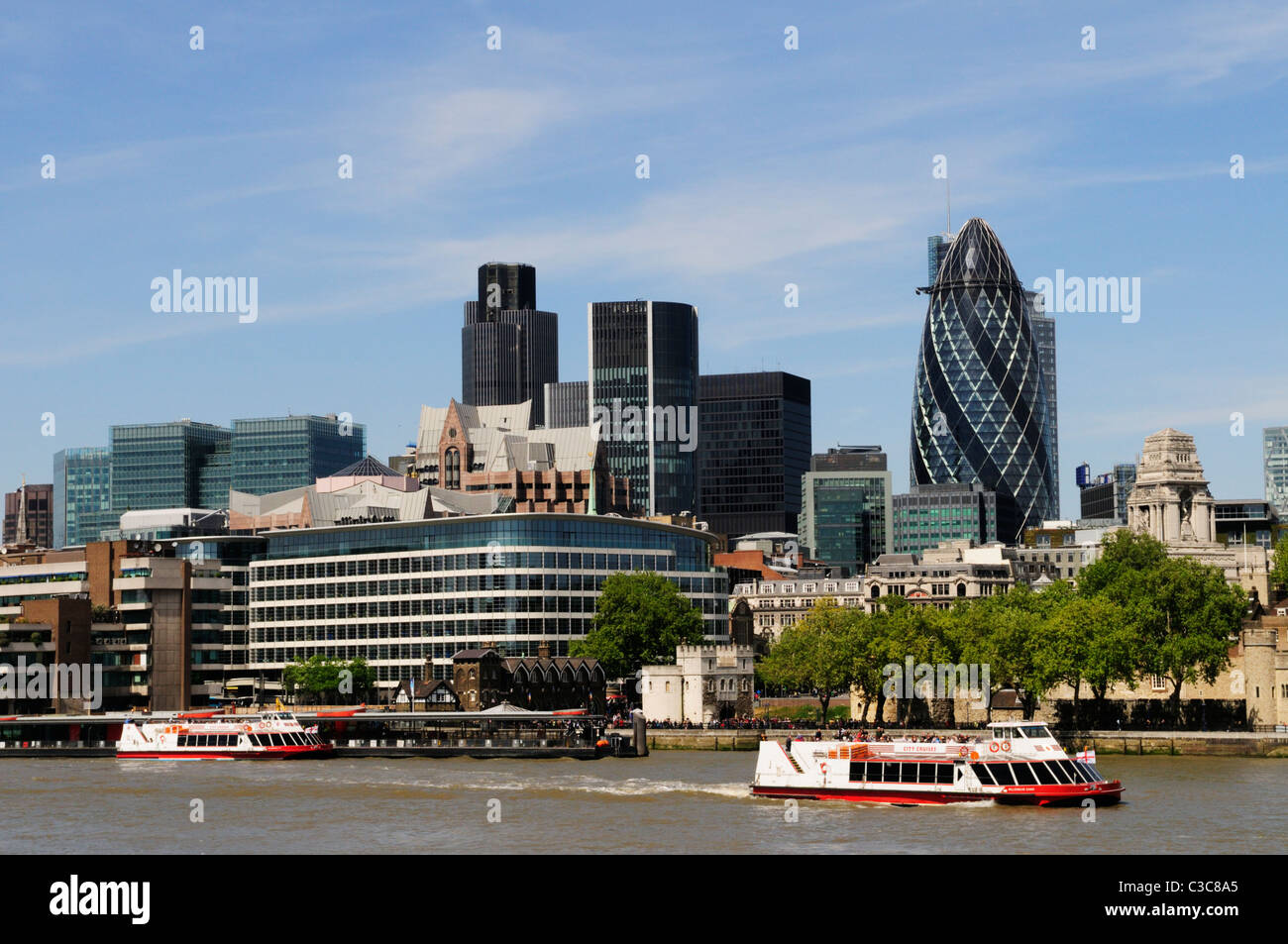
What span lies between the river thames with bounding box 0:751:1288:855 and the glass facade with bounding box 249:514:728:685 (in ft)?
220

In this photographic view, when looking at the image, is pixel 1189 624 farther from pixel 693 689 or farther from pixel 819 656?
pixel 693 689

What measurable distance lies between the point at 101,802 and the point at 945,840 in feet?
150

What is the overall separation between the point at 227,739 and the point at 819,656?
48.2 meters

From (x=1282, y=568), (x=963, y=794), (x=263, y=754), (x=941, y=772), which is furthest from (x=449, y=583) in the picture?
(x=963, y=794)

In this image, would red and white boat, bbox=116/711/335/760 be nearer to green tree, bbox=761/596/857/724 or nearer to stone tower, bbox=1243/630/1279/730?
green tree, bbox=761/596/857/724

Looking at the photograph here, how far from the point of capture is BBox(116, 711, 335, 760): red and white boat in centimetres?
13362

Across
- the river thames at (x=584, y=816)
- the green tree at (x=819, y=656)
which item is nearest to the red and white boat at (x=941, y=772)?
the river thames at (x=584, y=816)

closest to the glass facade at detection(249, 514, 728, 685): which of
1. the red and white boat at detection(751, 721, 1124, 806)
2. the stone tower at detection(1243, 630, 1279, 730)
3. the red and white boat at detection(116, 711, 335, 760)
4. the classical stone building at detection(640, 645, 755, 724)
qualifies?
the classical stone building at detection(640, 645, 755, 724)

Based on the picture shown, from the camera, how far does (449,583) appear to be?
18350cm

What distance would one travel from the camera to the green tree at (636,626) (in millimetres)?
172250

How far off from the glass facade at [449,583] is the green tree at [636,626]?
6.07 meters

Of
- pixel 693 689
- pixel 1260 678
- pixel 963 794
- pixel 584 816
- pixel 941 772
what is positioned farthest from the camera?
pixel 693 689
